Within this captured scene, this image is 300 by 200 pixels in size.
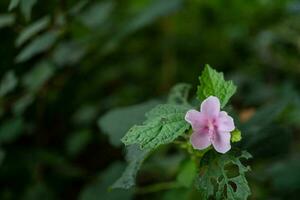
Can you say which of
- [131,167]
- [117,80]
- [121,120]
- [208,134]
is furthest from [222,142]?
[117,80]

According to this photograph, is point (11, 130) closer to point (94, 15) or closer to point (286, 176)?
point (94, 15)

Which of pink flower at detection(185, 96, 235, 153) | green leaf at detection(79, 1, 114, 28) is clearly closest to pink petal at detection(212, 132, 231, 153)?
pink flower at detection(185, 96, 235, 153)

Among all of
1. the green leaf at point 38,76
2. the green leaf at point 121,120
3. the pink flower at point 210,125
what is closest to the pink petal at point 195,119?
the pink flower at point 210,125

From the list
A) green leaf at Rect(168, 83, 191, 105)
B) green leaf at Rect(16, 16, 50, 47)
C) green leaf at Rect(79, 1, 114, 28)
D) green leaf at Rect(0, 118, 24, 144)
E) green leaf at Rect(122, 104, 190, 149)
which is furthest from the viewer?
green leaf at Rect(79, 1, 114, 28)

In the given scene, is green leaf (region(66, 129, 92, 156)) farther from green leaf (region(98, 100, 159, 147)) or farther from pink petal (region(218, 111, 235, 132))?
pink petal (region(218, 111, 235, 132))

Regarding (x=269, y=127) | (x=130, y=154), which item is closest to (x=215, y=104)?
(x=130, y=154)

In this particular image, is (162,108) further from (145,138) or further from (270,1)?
(270,1)
